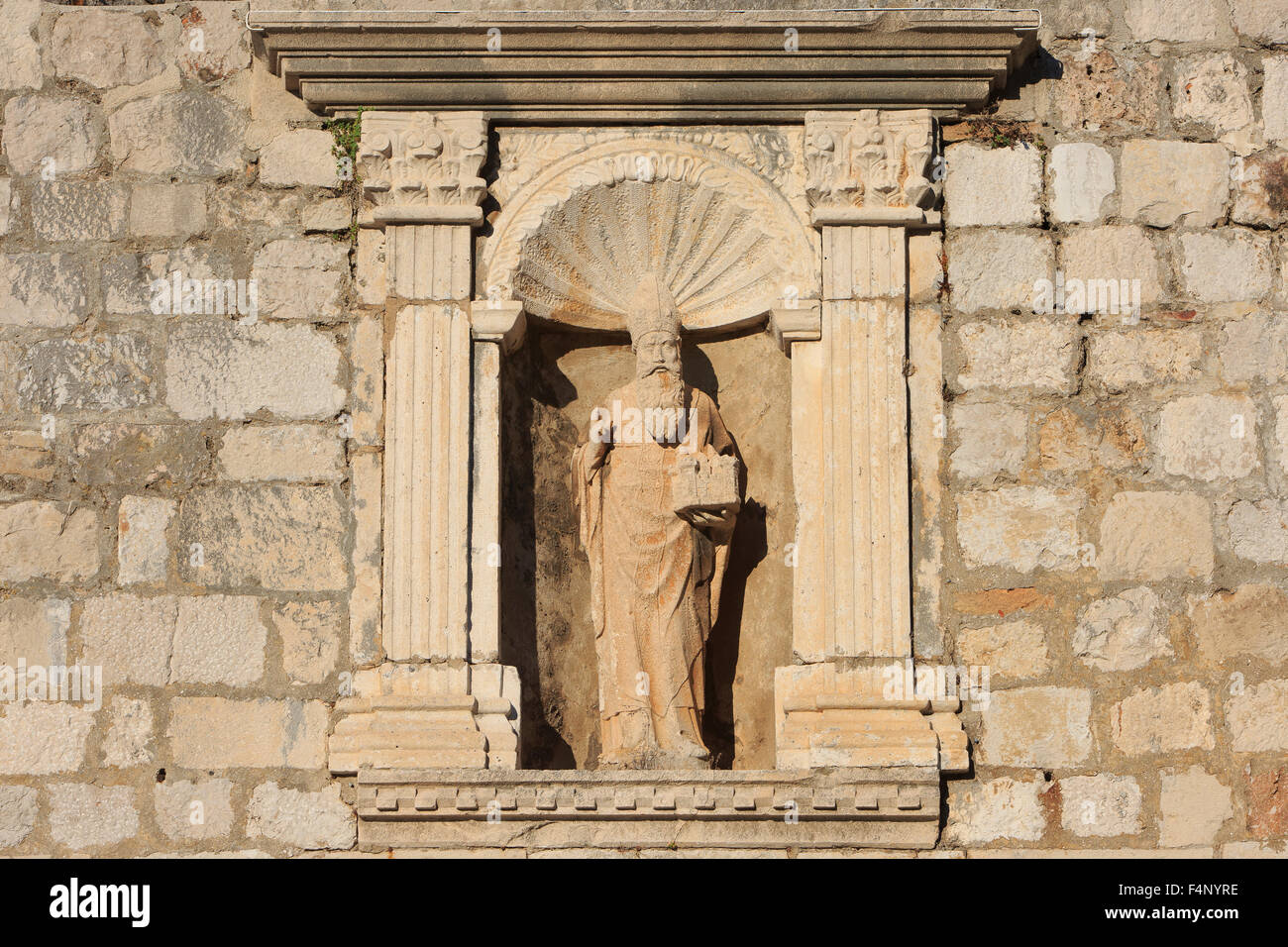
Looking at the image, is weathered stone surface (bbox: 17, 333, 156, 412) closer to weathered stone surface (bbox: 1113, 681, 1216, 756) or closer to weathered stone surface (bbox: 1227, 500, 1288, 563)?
weathered stone surface (bbox: 1113, 681, 1216, 756)

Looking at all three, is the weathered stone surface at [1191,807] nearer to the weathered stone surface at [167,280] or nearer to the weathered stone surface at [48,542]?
the weathered stone surface at [167,280]

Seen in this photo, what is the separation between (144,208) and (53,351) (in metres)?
0.61

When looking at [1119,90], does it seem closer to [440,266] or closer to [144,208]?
[440,266]

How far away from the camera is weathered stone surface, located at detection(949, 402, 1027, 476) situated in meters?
6.99

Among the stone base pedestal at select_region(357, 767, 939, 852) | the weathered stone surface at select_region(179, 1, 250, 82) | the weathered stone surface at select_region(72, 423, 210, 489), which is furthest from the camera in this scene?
the weathered stone surface at select_region(179, 1, 250, 82)

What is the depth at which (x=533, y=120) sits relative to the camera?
7.25 m

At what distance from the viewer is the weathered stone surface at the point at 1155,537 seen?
690 cm

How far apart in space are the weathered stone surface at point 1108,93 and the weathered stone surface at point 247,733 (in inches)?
133

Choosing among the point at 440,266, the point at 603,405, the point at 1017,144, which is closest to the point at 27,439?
the point at 440,266

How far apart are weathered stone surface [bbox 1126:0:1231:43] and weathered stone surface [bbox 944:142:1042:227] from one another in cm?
62

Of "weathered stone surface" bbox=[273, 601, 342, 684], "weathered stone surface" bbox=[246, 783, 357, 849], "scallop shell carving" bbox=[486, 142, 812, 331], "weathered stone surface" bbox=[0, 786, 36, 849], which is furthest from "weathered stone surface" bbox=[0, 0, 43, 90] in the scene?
"weathered stone surface" bbox=[246, 783, 357, 849]

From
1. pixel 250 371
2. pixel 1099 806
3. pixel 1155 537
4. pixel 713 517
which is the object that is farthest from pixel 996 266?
pixel 250 371

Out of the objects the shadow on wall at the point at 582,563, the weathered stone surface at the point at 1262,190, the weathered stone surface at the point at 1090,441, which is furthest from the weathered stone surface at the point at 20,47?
the weathered stone surface at the point at 1262,190

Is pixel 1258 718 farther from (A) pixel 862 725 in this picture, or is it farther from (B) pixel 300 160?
(B) pixel 300 160
